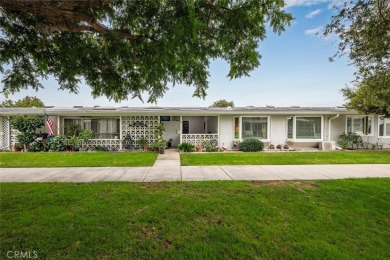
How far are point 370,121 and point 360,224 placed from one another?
16.7 meters

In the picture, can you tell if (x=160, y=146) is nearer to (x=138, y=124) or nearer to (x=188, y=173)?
(x=138, y=124)

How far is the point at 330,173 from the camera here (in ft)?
24.4

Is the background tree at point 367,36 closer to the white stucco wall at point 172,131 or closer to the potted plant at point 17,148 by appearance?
the white stucco wall at point 172,131

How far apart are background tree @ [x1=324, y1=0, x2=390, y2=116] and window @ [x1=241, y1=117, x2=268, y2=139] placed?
1033 cm

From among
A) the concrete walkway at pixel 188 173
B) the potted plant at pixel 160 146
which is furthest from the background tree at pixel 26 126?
the potted plant at pixel 160 146

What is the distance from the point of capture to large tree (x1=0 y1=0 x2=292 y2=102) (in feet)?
10.8

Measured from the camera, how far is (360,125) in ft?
52.7

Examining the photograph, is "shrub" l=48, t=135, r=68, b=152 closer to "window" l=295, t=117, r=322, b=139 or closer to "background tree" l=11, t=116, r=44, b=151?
"background tree" l=11, t=116, r=44, b=151

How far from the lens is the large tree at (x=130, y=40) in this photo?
3.30 metres

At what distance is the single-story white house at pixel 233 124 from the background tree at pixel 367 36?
9.97 m

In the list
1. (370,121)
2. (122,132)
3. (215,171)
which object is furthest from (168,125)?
(370,121)

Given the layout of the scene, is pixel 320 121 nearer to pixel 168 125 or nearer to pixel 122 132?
pixel 168 125

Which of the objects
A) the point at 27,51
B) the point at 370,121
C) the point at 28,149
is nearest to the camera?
the point at 27,51

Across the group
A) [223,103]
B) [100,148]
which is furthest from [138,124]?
[223,103]
